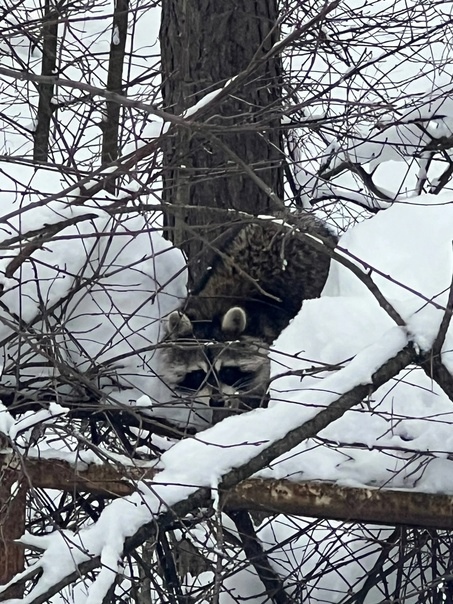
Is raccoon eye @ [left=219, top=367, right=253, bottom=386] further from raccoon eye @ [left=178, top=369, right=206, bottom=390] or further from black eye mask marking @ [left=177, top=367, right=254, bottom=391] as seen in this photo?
raccoon eye @ [left=178, top=369, right=206, bottom=390]

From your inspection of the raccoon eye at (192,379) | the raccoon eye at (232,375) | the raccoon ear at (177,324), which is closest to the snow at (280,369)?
the raccoon ear at (177,324)

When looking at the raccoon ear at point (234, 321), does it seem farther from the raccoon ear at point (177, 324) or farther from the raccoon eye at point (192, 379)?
the raccoon ear at point (177, 324)

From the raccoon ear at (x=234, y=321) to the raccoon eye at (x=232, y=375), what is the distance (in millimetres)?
212

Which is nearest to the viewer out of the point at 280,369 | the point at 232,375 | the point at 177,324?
the point at 280,369

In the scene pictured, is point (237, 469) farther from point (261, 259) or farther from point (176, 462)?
point (261, 259)

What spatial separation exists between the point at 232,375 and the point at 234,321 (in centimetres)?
29

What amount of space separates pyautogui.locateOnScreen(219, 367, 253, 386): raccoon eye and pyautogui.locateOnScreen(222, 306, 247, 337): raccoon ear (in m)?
0.21

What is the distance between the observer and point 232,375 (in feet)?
16.4

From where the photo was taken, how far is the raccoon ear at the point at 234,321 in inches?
197

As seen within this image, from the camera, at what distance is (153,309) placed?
414 centimetres

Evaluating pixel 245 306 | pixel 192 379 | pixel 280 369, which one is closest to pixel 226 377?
pixel 192 379

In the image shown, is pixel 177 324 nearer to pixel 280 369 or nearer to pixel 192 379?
→ pixel 280 369

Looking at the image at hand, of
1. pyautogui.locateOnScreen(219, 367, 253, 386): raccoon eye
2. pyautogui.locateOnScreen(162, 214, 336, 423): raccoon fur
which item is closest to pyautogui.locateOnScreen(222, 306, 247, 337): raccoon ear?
pyautogui.locateOnScreen(162, 214, 336, 423): raccoon fur

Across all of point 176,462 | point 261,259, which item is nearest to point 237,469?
point 176,462
